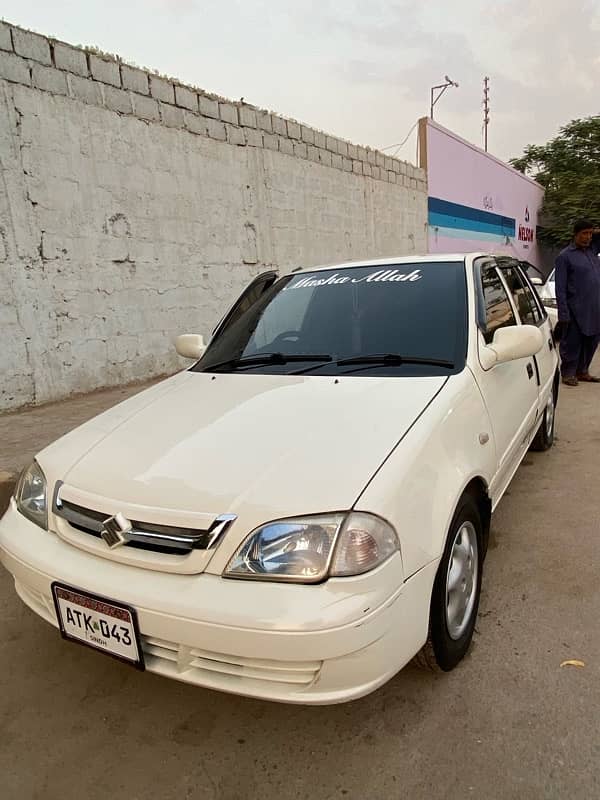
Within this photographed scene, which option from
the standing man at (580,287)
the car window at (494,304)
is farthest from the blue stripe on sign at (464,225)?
the car window at (494,304)

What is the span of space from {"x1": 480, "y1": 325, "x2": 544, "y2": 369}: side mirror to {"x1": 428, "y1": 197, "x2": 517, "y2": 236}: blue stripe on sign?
→ 12122 mm

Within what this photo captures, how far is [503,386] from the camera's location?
2.71 metres

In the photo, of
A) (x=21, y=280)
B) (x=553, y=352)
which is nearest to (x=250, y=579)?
(x=553, y=352)

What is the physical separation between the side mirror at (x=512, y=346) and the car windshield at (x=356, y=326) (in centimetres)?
14

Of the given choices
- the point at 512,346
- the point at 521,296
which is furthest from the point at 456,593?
the point at 521,296

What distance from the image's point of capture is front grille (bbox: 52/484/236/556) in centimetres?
163

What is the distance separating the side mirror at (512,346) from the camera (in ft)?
8.04

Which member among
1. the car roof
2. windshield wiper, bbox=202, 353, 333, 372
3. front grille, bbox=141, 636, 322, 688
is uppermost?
the car roof

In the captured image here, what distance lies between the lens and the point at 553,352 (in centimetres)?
431

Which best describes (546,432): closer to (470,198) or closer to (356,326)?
(356,326)

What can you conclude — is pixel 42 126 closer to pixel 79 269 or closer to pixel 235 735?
pixel 79 269

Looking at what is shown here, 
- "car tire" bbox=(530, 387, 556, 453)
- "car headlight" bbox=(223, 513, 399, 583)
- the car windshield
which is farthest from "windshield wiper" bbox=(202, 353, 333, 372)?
"car tire" bbox=(530, 387, 556, 453)

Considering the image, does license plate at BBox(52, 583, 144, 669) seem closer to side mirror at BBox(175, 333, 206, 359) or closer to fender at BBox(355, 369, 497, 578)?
fender at BBox(355, 369, 497, 578)

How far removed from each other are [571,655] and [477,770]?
68 cm
